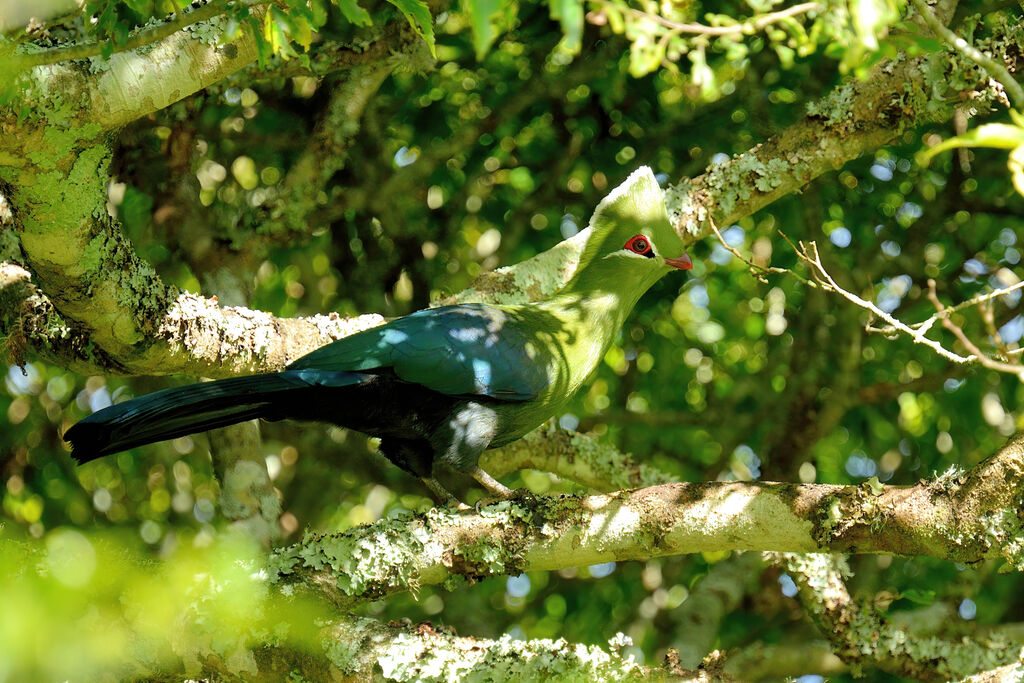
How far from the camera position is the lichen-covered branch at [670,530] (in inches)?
101

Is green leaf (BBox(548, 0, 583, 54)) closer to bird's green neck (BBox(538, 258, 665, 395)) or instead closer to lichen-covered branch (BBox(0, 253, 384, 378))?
bird's green neck (BBox(538, 258, 665, 395))

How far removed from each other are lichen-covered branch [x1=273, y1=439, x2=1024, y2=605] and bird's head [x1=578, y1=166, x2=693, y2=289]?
115cm

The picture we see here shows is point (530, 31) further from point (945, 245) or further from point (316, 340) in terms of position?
point (945, 245)

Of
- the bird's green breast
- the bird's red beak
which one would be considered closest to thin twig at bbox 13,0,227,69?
the bird's green breast

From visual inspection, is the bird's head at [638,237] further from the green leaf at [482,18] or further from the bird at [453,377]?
the green leaf at [482,18]

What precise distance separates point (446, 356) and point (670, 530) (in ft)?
3.18

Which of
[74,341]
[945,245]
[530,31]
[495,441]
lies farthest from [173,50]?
[945,245]

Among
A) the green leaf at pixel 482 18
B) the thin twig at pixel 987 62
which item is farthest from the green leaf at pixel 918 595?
the green leaf at pixel 482 18

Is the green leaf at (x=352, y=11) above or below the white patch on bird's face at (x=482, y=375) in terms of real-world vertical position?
above

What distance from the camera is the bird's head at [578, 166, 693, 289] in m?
3.82

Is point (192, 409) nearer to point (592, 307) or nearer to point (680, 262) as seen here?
point (592, 307)

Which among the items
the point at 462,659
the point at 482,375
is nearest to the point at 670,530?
the point at 462,659

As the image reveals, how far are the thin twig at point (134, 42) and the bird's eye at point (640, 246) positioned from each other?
6.09 ft

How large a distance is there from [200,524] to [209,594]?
148 inches
